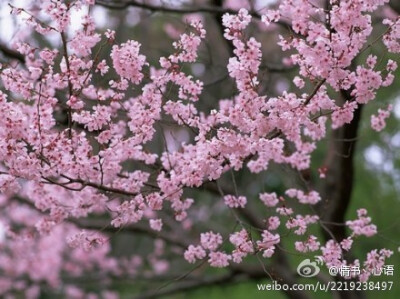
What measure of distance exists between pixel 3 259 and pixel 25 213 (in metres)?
0.80

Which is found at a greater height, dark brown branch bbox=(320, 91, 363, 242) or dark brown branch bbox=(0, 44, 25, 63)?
dark brown branch bbox=(0, 44, 25, 63)

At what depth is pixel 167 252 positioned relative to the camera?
10.4m

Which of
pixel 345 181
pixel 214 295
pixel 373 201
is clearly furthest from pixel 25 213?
pixel 345 181

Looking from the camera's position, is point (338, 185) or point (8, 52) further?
point (338, 185)

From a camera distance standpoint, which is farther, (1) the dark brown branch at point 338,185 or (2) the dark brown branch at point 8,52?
(2) the dark brown branch at point 8,52

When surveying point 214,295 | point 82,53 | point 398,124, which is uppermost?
point 398,124

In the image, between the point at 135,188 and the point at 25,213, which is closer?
the point at 135,188

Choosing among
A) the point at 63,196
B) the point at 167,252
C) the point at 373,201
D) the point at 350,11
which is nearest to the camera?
the point at 350,11

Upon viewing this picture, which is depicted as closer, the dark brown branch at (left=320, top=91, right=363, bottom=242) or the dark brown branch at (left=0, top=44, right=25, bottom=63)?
the dark brown branch at (left=320, top=91, right=363, bottom=242)

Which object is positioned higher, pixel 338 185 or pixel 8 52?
pixel 8 52

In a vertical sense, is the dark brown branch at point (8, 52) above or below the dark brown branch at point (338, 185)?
above

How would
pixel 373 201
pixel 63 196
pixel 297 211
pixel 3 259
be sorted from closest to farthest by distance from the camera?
pixel 63 196, pixel 297 211, pixel 373 201, pixel 3 259

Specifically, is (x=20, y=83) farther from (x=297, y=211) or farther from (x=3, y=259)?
(x=3, y=259)

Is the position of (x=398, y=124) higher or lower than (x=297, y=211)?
higher
